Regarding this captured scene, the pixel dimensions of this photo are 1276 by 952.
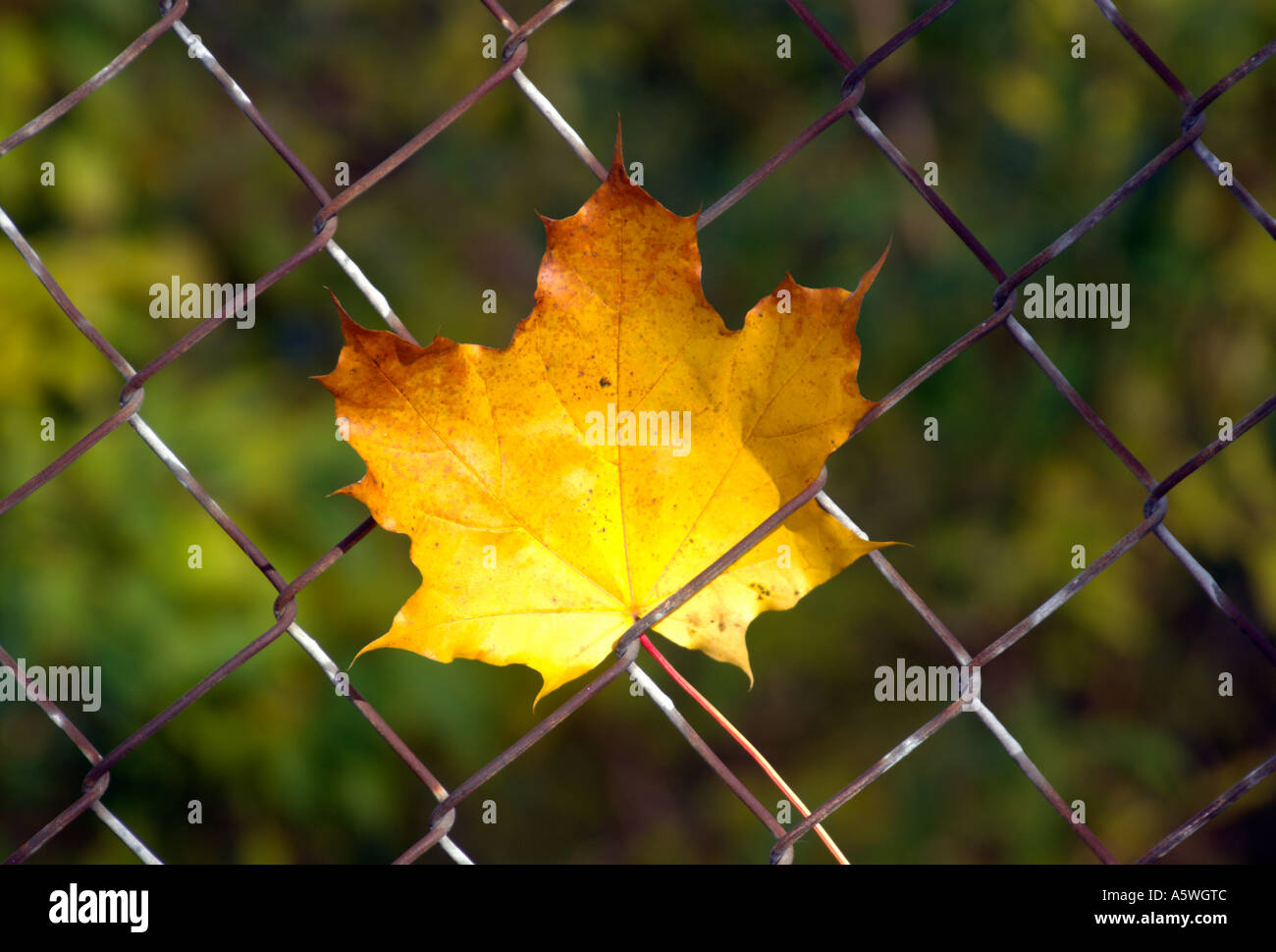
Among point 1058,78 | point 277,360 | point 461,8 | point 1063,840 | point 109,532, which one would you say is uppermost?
point 461,8

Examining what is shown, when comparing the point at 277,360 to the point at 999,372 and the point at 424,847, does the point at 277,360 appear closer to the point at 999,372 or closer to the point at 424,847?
the point at 999,372

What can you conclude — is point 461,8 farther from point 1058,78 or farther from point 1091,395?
point 1091,395

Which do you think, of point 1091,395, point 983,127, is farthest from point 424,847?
point 983,127

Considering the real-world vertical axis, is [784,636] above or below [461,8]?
below

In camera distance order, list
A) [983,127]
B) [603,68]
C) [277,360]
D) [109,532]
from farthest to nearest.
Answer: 1. [603,68]
2. [277,360]
3. [983,127]
4. [109,532]

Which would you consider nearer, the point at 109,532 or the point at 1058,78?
the point at 109,532

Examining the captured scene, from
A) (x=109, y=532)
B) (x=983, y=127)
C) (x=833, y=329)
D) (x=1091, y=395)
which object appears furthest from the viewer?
(x=983, y=127)

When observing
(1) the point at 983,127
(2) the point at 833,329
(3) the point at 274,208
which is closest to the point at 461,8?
(3) the point at 274,208
